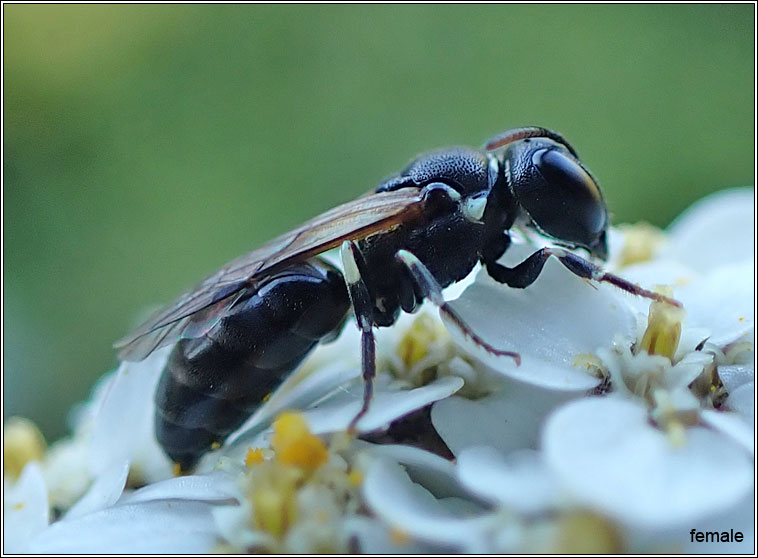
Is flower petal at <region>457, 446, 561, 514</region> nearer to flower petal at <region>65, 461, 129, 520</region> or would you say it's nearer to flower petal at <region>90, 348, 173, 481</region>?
flower petal at <region>65, 461, 129, 520</region>

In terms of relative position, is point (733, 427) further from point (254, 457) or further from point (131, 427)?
point (131, 427)

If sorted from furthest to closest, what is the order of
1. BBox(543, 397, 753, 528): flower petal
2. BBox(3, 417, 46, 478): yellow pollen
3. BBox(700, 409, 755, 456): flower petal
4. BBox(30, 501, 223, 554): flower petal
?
BBox(3, 417, 46, 478): yellow pollen → BBox(30, 501, 223, 554): flower petal → BBox(700, 409, 755, 456): flower petal → BBox(543, 397, 753, 528): flower petal

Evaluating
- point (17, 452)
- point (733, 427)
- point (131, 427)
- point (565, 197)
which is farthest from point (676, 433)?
point (17, 452)

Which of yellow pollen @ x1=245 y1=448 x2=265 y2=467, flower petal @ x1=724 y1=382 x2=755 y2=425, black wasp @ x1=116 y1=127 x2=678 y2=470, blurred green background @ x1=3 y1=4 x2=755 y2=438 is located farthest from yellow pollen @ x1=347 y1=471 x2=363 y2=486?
blurred green background @ x1=3 y1=4 x2=755 y2=438

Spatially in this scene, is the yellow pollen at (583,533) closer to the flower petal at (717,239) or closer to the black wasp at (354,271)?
the black wasp at (354,271)

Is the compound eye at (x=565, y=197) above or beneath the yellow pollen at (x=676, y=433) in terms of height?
above

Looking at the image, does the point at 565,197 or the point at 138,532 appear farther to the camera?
the point at 565,197

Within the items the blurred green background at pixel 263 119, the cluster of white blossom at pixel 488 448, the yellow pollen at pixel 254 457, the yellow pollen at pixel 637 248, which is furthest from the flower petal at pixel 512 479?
the blurred green background at pixel 263 119

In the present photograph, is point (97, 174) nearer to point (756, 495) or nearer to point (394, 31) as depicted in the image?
point (394, 31)
